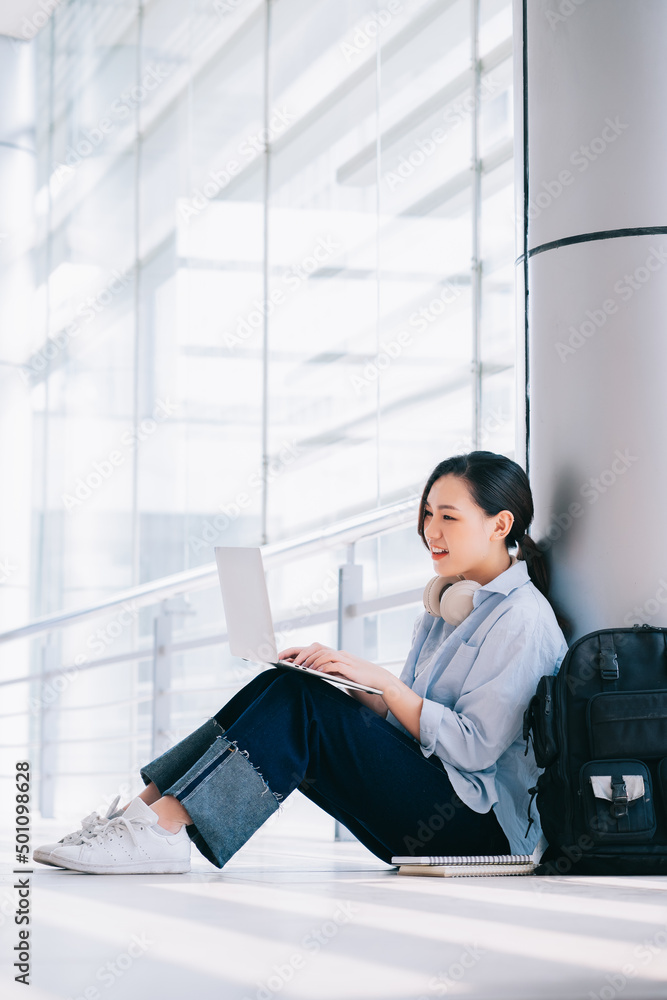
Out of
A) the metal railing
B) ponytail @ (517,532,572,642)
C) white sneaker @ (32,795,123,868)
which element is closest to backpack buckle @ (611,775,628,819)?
ponytail @ (517,532,572,642)

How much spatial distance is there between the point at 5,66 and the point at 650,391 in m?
6.60

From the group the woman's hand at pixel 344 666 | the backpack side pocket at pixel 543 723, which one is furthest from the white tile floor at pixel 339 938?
the woman's hand at pixel 344 666

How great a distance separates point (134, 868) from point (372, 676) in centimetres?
40

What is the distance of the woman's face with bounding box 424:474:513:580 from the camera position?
74.0 inches

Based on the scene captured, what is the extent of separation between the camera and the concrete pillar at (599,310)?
1.84 meters

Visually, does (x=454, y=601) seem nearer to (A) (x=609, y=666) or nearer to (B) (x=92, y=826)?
(A) (x=609, y=666)

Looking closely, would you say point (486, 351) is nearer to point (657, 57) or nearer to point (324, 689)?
point (657, 57)

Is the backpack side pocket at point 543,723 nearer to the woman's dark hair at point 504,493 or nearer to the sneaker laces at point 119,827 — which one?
the woman's dark hair at point 504,493

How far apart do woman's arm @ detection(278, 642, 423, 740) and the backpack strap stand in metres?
0.25

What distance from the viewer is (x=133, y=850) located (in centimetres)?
163

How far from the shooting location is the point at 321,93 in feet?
18.8

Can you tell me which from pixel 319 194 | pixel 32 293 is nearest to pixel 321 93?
pixel 319 194

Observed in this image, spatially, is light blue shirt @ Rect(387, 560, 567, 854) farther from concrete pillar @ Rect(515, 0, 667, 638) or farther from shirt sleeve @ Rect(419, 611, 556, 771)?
concrete pillar @ Rect(515, 0, 667, 638)

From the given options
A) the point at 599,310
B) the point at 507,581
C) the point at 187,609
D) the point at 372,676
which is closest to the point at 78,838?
the point at 372,676
